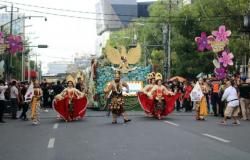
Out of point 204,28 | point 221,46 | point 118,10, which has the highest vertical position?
point 118,10

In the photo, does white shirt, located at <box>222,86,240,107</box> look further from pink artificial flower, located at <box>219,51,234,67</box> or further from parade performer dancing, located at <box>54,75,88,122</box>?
pink artificial flower, located at <box>219,51,234,67</box>

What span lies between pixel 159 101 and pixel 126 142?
32.1 feet

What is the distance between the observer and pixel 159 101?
25.2 meters

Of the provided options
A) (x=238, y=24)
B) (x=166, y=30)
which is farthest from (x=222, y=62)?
(x=166, y=30)

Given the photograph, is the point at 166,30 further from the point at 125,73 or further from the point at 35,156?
the point at 35,156

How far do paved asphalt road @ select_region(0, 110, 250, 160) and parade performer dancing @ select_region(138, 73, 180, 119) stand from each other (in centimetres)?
347

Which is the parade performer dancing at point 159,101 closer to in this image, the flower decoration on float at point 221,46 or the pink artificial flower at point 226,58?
the flower decoration on float at point 221,46

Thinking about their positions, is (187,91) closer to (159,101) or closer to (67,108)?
(159,101)

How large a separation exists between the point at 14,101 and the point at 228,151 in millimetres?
15614

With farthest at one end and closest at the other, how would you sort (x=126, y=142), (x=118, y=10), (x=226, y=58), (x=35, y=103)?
(x=118, y=10), (x=226, y=58), (x=35, y=103), (x=126, y=142)

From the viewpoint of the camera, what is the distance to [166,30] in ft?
204

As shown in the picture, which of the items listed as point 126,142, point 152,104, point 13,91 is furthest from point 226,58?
point 126,142

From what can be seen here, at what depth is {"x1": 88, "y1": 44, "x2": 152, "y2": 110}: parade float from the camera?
33438mm

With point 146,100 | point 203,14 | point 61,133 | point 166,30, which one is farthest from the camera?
point 166,30
